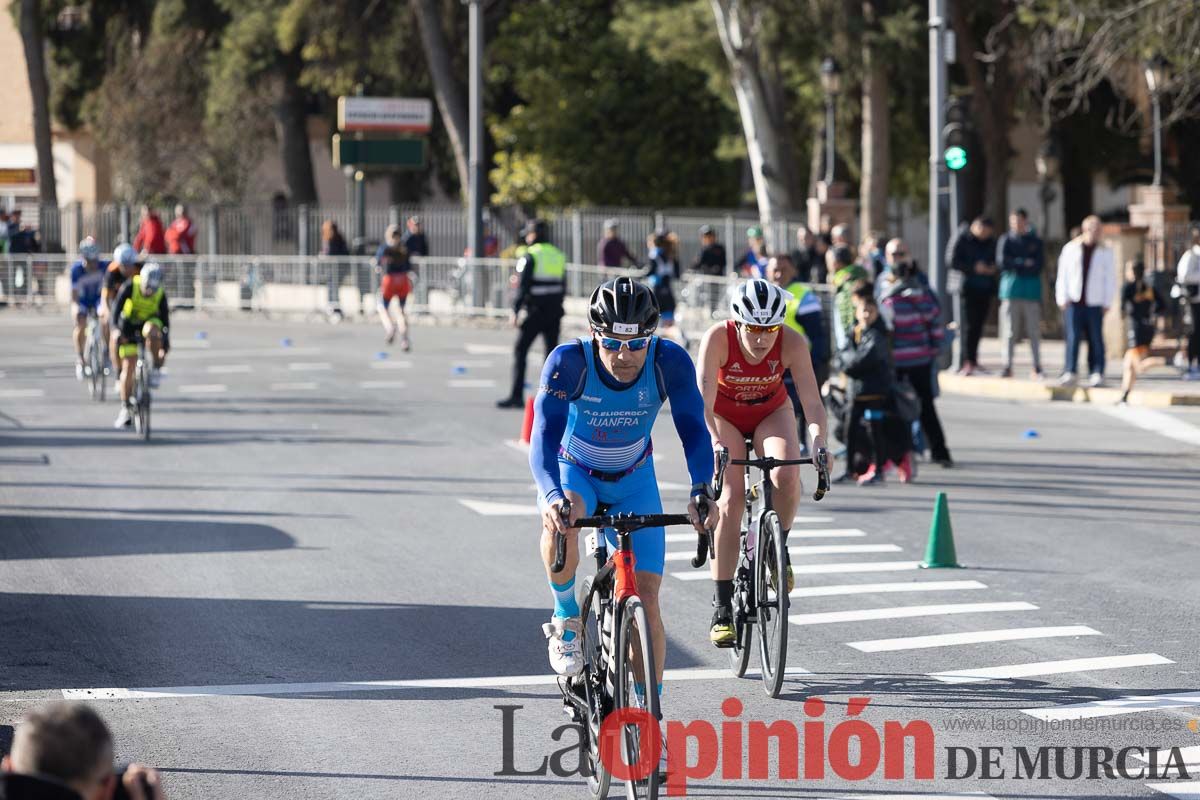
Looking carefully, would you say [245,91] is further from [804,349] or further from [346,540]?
[804,349]

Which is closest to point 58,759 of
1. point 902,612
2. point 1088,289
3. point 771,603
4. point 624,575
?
point 624,575

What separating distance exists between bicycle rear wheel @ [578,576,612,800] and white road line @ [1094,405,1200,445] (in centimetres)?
1249

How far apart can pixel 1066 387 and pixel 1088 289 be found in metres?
1.16

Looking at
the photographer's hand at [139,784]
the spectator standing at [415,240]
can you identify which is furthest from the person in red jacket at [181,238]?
the photographer's hand at [139,784]

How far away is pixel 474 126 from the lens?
124 feet

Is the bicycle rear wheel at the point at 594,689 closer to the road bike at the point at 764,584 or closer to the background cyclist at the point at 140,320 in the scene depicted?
the road bike at the point at 764,584

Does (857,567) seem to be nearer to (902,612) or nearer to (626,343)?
Result: (902,612)

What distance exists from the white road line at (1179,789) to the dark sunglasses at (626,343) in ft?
7.71

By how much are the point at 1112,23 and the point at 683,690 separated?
19.1 meters

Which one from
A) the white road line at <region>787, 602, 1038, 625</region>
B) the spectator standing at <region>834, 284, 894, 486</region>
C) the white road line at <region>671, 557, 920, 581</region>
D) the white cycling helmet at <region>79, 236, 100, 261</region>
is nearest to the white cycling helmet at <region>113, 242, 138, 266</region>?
the white cycling helmet at <region>79, 236, 100, 261</region>

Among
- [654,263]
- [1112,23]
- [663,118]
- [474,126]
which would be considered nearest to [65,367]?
[654,263]

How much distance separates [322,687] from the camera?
849 cm

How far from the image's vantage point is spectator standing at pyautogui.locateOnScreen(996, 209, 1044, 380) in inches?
914

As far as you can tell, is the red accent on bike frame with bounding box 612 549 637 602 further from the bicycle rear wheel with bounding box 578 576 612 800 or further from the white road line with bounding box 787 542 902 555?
the white road line with bounding box 787 542 902 555
